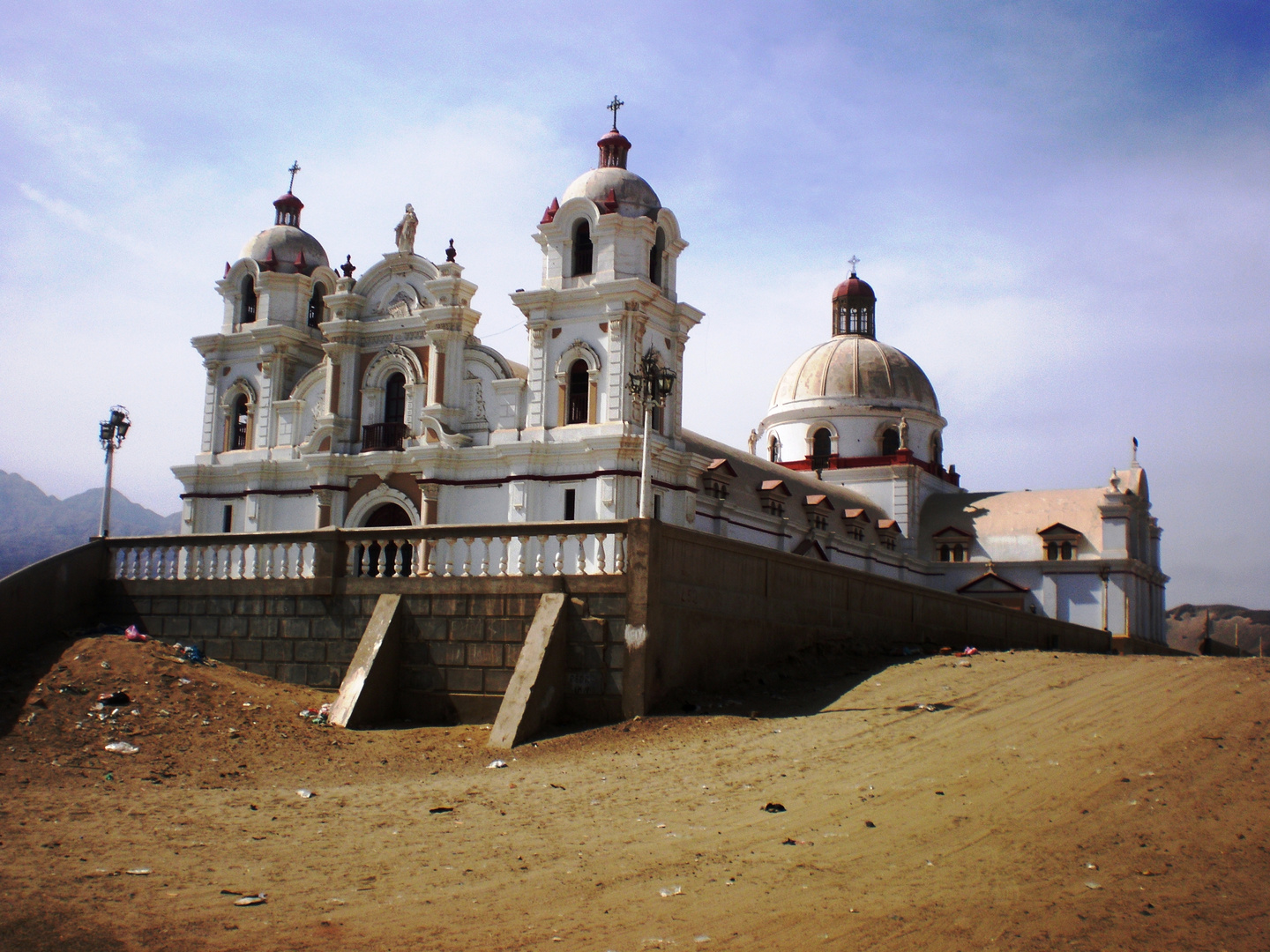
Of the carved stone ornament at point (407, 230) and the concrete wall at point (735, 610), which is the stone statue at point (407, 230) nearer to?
the carved stone ornament at point (407, 230)

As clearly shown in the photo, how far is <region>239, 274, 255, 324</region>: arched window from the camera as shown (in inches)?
1451

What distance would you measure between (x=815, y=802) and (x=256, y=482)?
28063 mm

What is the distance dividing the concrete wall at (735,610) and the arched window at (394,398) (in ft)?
58.7

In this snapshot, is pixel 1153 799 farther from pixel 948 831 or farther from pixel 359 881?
pixel 359 881

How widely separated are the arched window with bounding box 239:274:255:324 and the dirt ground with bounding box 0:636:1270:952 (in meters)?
25.2

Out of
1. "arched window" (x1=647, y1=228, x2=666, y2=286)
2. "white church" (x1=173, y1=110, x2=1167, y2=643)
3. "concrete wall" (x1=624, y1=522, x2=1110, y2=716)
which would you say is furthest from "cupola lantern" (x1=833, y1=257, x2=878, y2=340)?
"concrete wall" (x1=624, y1=522, x2=1110, y2=716)

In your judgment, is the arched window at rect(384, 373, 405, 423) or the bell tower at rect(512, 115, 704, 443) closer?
the bell tower at rect(512, 115, 704, 443)

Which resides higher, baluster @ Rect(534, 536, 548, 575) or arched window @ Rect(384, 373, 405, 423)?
arched window @ Rect(384, 373, 405, 423)

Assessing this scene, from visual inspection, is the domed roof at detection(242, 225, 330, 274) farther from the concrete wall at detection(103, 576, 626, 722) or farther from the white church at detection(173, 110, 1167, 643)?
the concrete wall at detection(103, 576, 626, 722)

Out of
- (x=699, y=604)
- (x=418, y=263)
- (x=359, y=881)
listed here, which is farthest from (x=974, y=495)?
(x=359, y=881)

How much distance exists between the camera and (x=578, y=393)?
30.8m

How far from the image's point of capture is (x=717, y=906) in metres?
6.64

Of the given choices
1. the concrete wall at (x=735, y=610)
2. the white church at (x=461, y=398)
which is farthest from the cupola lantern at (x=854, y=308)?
the concrete wall at (x=735, y=610)

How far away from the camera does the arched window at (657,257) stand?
31.7 meters
